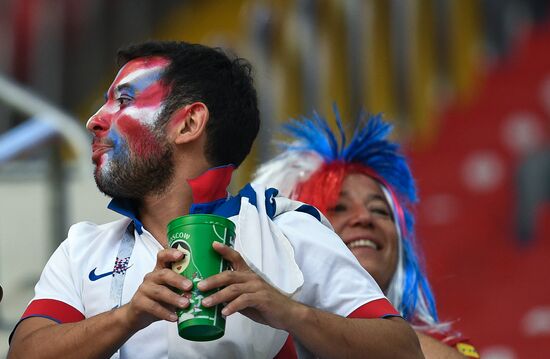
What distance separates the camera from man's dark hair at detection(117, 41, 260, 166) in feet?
7.60

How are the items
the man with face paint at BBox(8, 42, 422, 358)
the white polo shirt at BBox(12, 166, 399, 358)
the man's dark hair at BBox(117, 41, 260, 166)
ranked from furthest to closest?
1. the man's dark hair at BBox(117, 41, 260, 166)
2. the white polo shirt at BBox(12, 166, 399, 358)
3. the man with face paint at BBox(8, 42, 422, 358)

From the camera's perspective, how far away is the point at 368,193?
333 centimetres

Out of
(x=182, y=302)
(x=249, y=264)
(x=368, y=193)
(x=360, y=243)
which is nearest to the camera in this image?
(x=182, y=302)

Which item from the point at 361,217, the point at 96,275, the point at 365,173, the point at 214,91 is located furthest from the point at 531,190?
the point at 96,275

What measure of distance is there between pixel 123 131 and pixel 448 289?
4657 mm

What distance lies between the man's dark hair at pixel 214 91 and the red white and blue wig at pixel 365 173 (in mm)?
908

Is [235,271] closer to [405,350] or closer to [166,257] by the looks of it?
[166,257]

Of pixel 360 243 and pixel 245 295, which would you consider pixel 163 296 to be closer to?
pixel 245 295

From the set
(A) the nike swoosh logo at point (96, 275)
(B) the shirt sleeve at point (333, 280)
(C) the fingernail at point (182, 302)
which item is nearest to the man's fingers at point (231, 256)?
(C) the fingernail at point (182, 302)

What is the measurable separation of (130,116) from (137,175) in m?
0.11

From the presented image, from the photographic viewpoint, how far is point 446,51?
23.2 ft

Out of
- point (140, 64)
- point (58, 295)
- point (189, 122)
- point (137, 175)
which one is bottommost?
point (58, 295)

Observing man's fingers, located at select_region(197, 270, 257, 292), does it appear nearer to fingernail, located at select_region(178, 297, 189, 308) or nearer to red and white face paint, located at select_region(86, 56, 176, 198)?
fingernail, located at select_region(178, 297, 189, 308)

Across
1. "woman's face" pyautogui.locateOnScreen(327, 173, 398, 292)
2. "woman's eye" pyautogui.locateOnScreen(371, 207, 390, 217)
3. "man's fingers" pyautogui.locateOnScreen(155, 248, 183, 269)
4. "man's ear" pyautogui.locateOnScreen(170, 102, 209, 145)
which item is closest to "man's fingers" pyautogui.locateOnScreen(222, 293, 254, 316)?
"man's fingers" pyautogui.locateOnScreen(155, 248, 183, 269)
